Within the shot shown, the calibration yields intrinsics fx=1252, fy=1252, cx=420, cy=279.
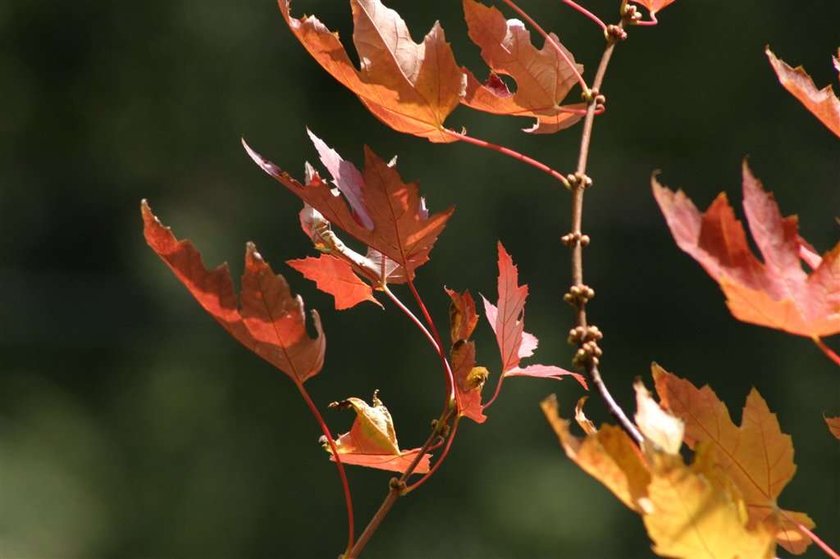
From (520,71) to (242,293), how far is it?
0.37ft

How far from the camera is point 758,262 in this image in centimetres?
29

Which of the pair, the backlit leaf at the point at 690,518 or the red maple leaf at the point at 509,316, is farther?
the red maple leaf at the point at 509,316

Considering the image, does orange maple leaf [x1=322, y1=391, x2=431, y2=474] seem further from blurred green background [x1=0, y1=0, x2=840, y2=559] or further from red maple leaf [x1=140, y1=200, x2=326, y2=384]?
blurred green background [x1=0, y1=0, x2=840, y2=559]

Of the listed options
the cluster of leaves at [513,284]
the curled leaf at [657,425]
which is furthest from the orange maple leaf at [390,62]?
the curled leaf at [657,425]

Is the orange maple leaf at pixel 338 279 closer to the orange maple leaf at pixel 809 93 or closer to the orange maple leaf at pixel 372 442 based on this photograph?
the orange maple leaf at pixel 372 442

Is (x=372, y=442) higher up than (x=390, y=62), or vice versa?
(x=390, y=62)

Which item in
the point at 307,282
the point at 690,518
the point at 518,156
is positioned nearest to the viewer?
the point at 690,518

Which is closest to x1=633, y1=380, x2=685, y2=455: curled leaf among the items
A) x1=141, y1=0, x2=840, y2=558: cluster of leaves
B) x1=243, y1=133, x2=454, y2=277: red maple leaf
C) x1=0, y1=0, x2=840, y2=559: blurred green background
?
x1=141, y1=0, x2=840, y2=558: cluster of leaves

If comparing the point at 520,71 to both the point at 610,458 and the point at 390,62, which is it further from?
the point at 610,458

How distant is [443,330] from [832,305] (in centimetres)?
322

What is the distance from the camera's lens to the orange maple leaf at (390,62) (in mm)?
354

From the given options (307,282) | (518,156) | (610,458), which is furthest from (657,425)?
(307,282)

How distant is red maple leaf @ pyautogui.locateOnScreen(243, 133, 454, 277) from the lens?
0.36 metres

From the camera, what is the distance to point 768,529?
0.93ft
